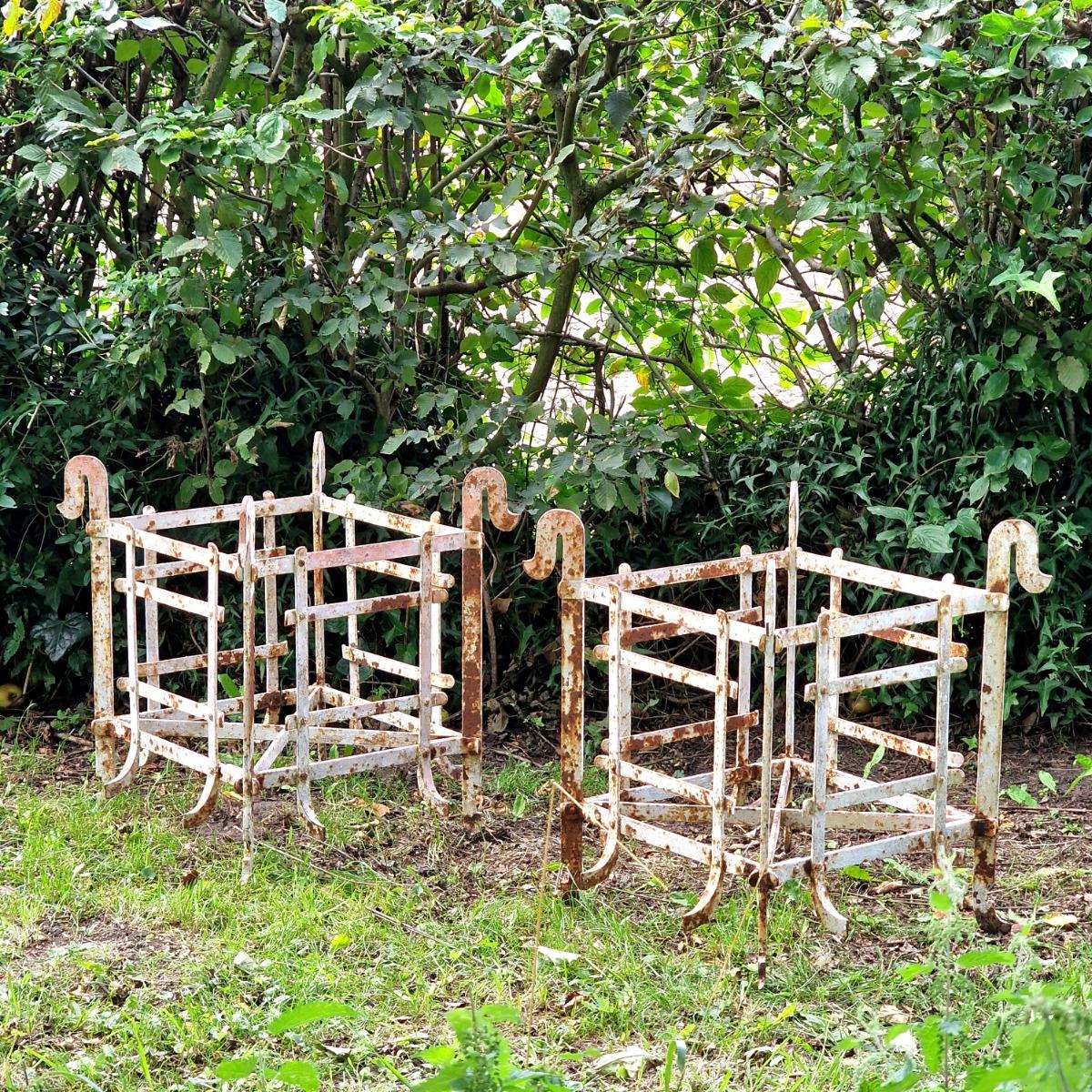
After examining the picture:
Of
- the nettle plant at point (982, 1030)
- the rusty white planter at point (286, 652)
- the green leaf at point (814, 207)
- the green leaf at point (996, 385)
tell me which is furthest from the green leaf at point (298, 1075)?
the green leaf at point (996, 385)

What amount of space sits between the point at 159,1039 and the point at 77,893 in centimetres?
99

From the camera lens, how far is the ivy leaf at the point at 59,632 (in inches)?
226

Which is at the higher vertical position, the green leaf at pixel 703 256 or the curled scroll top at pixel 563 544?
the green leaf at pixel 703 256

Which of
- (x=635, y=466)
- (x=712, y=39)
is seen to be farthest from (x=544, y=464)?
(x=712, y=39)

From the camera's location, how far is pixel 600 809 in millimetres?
4156

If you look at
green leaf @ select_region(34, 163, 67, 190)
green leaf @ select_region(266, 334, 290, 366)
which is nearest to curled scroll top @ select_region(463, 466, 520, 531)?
green leaf @ select_region(266, 334, 290, 366)

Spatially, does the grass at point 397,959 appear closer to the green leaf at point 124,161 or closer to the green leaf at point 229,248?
the green leaf at point 229,248

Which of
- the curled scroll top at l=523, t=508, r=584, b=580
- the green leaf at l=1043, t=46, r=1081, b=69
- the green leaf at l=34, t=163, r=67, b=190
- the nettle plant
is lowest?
the nettle plant

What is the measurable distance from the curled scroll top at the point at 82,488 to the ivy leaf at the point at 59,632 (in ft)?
3.31

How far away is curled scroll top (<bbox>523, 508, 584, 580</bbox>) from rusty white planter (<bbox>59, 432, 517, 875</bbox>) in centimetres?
45

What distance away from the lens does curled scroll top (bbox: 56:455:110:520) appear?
4.88m

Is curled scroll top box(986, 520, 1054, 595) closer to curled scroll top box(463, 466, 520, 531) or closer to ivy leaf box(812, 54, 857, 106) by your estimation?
curled scroll top box(463, 466, 520, 531)

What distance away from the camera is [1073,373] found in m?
5.12

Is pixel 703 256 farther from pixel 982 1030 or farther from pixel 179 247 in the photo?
pixel 982 1030
